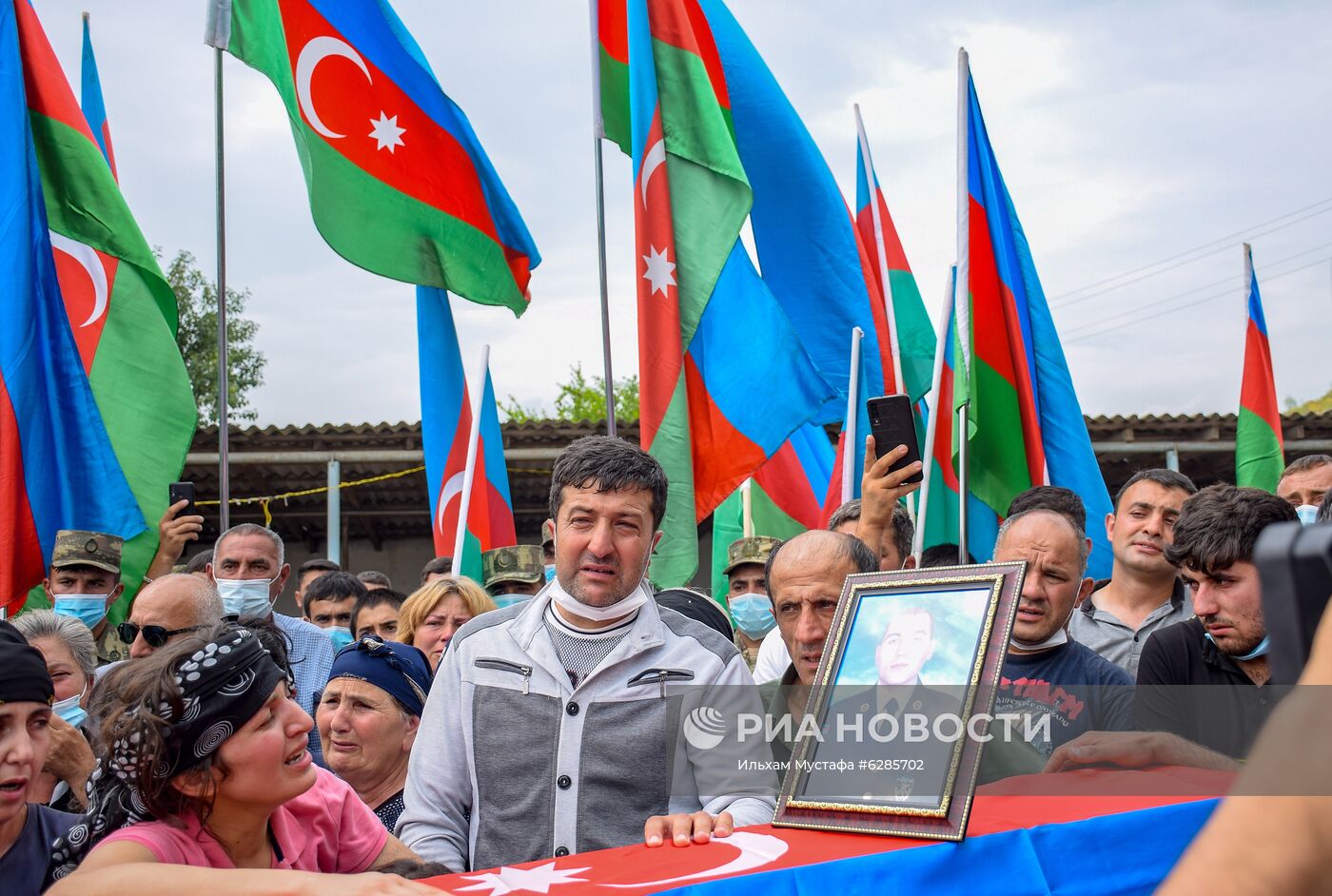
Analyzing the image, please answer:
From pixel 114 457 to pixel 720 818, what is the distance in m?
4.15

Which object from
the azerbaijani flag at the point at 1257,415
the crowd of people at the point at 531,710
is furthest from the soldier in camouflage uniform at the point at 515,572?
the azerbaijani flag at the point at 1257,415

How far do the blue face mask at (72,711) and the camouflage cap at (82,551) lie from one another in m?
1.36

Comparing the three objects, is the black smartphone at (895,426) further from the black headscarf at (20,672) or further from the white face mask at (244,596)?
the white face mask at (244,596)

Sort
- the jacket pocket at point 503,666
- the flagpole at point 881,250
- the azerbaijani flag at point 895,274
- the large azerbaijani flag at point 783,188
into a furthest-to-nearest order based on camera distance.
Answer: the azerbaijani flag at point 895,274 < the flagpole at point 881,250 < the large azerbaijani flag at point 783,188 < the jacket pocket at point 503,666

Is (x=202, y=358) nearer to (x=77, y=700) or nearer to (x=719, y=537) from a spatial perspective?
(x=719, y=537)

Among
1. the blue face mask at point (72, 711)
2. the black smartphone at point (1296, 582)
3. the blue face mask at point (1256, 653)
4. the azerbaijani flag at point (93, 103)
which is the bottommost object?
the blue face mask at point (72, 711)

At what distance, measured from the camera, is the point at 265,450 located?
1263 centimetres

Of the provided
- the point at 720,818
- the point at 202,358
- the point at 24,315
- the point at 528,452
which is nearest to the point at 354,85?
the point at 24,315

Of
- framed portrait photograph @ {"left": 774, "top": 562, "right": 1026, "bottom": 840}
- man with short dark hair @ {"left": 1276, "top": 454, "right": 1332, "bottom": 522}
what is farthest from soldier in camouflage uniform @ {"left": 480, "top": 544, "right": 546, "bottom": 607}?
framed portrait photograph @ {"left": 774, "top": 562, "right": 1026, "bottom": 840}

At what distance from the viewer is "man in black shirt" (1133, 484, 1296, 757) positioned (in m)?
2.87

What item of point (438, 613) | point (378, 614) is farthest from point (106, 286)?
point (438, 613)

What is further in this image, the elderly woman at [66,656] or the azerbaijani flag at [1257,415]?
the azerbaijani flag at [1257,415]

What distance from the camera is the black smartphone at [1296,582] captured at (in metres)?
0.64

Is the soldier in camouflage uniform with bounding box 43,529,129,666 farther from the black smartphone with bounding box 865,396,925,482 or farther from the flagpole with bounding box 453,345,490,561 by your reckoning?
the black smartphone with bounding box 865,396,925,482
